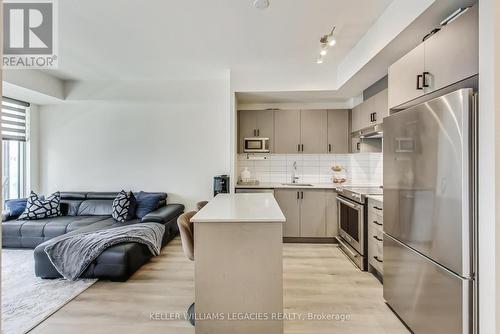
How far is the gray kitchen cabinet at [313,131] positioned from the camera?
4.52 m

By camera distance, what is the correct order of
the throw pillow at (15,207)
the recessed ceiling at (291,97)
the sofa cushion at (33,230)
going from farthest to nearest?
the recessed ceiling at (291,97), the throw pillow at (15,207), the sofa cushion at (33,230)

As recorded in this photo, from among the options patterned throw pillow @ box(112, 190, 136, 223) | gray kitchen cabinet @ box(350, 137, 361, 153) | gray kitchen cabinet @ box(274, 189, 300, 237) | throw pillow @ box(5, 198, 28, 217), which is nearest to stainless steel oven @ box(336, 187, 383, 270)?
gray kitchen cabinet @ box(274, 189, 300, 237)

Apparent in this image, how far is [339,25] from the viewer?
2787 mm

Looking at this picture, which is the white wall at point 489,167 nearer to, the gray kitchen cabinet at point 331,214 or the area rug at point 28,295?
the gray kitchen cabinet at point 331,214

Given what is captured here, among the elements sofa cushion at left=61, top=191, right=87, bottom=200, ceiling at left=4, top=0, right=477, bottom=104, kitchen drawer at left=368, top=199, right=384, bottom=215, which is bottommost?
sofa cushion at left=61, top=191, right=87, bottom=200

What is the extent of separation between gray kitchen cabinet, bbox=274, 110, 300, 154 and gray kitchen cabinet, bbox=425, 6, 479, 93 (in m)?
2.65

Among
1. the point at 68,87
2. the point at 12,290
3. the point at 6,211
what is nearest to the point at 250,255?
the point at 12,290

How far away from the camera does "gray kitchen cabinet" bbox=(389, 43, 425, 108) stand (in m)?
2.03

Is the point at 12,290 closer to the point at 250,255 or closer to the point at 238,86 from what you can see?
the point at 250,255

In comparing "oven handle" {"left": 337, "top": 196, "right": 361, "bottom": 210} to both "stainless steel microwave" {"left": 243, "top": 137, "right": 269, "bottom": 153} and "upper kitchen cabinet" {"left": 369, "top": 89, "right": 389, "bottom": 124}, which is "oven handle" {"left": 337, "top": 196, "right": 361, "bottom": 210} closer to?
"upper kitchen cabinet" {"left": 369, "top": 89, "right": 389, "bottom": 124}

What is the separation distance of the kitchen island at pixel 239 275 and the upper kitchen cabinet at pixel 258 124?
2.77 metres

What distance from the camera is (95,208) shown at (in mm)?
4465

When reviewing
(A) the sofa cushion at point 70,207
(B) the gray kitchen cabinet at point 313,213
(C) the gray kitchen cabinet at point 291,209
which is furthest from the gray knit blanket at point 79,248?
(B) the gray kitchen cabinet at point 313,213

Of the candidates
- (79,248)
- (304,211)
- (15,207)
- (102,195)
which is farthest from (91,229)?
(304,211)
